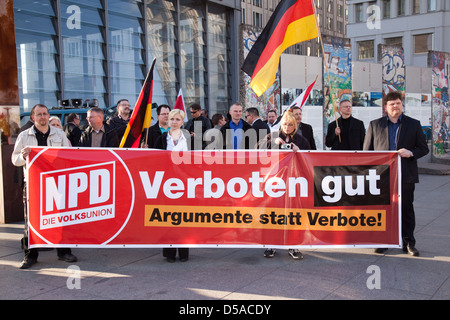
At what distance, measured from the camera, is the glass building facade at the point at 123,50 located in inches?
536

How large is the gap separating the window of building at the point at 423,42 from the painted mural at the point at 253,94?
49.0 meters

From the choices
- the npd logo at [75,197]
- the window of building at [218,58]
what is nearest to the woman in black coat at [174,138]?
the npd logo at [75,197]

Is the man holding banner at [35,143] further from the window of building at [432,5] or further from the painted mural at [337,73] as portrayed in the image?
the window of building at [432,5]

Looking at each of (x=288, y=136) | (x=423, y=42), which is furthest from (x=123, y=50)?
(x=423, y=42)

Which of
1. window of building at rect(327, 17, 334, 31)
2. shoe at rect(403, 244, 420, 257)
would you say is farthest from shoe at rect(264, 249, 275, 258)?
window of building at rect(327, 17, 334, 31)

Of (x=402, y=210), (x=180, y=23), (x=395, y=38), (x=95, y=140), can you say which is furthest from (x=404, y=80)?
(x=395, y=38)

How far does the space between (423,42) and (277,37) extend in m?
54.9

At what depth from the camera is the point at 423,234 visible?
6.55 meters

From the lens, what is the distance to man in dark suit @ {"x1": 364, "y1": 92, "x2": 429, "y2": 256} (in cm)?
562

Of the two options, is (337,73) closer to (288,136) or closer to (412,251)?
(288,136)

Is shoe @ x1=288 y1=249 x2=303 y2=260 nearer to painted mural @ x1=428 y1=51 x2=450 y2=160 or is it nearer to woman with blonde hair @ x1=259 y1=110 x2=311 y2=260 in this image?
woman with blonde hair @ x1=259 y1=110 x2=311 y2=260

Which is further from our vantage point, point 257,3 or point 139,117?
point 257,3

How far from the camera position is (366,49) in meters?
59.6

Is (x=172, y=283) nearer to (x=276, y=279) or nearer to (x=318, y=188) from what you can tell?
(x=276, y=279)
